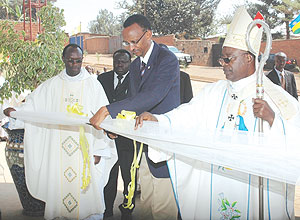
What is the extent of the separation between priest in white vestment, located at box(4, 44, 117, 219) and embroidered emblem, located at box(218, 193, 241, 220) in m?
1.77

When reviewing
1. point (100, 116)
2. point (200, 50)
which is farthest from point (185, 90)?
point (200, 50)

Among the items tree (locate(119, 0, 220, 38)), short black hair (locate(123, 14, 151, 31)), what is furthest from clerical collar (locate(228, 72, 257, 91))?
tree (locate(119, 0, 220, 38))

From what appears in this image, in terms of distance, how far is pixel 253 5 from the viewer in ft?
117

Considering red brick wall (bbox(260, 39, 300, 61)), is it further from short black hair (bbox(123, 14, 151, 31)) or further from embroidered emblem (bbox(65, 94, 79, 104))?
short black hair (bbox(123, 14, 151, 31))

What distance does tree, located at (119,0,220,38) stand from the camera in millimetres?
37219

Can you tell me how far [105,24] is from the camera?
6097 cm

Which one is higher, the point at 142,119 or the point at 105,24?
the point at 105,24

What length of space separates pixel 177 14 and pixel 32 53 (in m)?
34.1

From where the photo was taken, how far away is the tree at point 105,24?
59.3 metres

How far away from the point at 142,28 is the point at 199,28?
3713 centimetres

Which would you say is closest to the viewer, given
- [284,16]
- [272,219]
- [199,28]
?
[272,219]

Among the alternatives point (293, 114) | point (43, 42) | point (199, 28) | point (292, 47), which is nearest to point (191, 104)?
point (293, 114)

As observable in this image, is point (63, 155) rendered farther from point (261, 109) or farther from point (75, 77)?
point (261, 109)

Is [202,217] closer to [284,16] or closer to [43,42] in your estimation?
[43,42]
